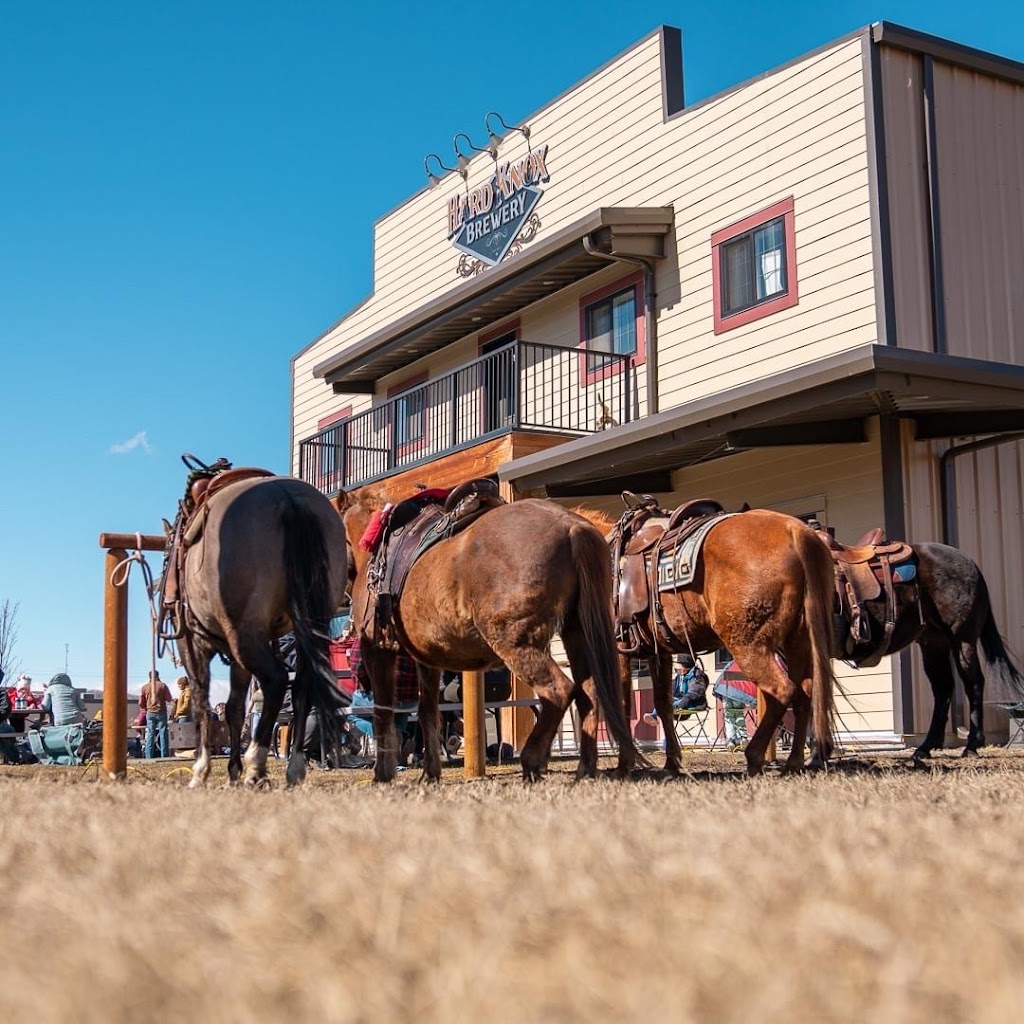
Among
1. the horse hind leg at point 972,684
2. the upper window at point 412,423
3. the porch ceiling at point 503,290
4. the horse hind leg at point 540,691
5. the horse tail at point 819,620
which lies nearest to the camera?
the horse hind leg at point 540,691

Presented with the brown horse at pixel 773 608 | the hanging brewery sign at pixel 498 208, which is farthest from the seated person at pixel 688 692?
the hanging brewery sign at pixel 498 208

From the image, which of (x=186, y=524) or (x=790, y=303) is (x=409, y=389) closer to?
(x=790, y=303)

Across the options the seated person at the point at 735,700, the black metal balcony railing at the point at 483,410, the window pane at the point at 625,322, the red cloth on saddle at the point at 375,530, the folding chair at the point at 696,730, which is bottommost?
the folding chair at the point at 696,730

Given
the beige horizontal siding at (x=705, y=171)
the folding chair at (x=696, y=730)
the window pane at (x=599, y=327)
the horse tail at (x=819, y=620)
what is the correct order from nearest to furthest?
the horse tail at (x=819, y=620), the beige horizontal siding at (x=705, y=171), the folding chair at (x=696, y=730), the window pane at (x=599, y=327)

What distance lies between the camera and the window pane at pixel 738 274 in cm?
1588

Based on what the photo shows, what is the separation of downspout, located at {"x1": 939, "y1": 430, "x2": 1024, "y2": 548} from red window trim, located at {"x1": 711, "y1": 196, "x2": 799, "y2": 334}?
2.73 meters

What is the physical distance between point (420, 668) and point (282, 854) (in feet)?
17.0

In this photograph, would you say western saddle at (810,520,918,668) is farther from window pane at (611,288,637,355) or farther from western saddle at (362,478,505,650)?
window pane at (611,288,637,355)

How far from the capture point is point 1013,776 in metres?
6.55

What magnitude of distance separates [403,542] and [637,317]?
1033 cm

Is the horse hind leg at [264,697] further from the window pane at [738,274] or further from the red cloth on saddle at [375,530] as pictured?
the window pane at [738,274]

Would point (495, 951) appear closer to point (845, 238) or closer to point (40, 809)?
point (40, 809)

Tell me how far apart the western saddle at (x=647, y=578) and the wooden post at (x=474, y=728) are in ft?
4.32

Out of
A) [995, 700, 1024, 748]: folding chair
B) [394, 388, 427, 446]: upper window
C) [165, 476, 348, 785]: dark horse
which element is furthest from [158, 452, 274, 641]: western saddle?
[394, 388, 427, 446]: upper window
